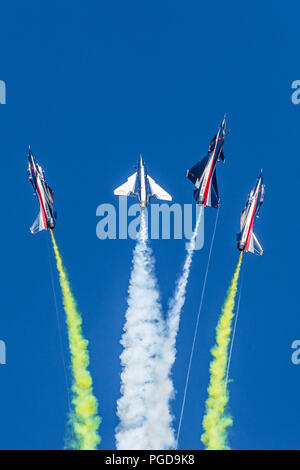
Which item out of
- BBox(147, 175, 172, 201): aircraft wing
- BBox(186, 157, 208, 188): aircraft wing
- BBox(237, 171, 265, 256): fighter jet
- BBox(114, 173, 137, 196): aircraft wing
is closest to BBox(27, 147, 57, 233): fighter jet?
BBox(114, 173, 137, 196): aircraft wing

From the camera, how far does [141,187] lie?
205 feet

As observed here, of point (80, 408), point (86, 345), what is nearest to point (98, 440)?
point (80, 408)

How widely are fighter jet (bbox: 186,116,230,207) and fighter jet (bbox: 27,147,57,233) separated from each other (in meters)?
10.0

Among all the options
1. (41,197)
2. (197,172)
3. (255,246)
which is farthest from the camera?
(197,172)

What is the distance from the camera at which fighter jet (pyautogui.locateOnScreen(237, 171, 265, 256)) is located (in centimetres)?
5906

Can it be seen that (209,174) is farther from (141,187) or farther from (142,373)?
(142,373)

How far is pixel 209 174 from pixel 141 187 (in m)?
4.98

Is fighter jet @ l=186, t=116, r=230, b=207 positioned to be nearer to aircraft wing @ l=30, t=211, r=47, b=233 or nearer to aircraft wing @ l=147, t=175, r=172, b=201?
aircraft wing @ l=147, t=175, r=172, b=201

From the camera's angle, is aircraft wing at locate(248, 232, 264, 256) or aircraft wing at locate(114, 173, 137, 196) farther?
aircraft wing at locate(114, 173, 137, 196)

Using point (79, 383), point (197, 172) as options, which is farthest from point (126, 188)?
point (79, 383)

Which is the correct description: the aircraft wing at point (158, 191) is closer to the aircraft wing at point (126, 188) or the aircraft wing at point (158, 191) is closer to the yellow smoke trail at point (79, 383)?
the aircraft wing at point (126, 188)

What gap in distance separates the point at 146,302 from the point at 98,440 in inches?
412

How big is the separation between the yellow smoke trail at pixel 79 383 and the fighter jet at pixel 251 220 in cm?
1273

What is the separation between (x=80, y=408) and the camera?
5891cm
